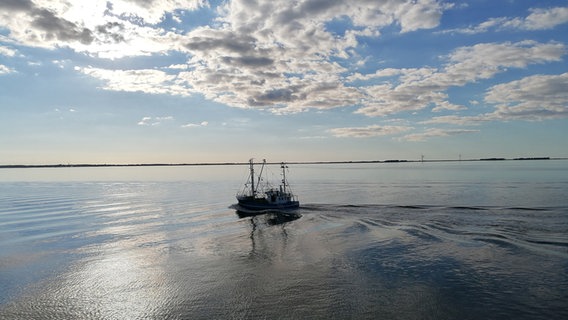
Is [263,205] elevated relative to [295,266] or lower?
elevated

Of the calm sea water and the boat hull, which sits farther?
the boat hull

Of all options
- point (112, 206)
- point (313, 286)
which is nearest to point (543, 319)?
point (313, 286)

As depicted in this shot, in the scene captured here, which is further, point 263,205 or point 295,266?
point 263,205

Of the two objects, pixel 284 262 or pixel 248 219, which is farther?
pixel 248 219

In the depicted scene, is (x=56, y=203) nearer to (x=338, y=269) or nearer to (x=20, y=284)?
(x=20, y=284)

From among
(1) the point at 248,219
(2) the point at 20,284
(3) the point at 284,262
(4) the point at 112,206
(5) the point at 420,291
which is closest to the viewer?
(5) the point at 420,291

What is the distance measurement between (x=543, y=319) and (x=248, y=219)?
5478 cm

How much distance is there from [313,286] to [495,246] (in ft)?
82.7

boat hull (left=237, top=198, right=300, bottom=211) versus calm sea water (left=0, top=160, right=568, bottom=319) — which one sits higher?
boat hull (left=237, top=198, right=300, bottom=211)

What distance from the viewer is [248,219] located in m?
72.8

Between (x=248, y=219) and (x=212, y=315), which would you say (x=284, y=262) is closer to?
(x=212, y=315)

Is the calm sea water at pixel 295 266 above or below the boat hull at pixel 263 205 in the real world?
below

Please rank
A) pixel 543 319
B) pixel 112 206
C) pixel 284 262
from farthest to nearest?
pixel 112 206 → pixel 284 262 → pixel 543 319

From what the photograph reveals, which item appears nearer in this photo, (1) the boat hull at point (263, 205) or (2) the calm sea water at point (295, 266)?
(2) the calm sea water at point (295, 266)
